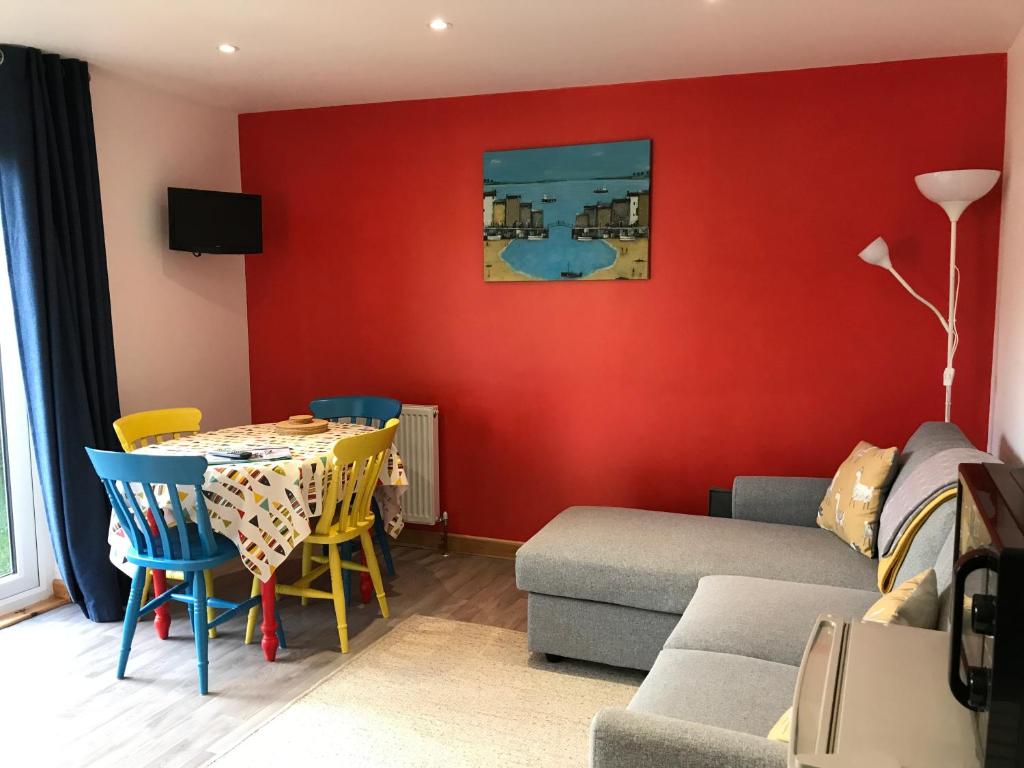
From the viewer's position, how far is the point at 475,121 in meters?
4.41

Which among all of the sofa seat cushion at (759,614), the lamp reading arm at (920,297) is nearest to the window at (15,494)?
the sofa seat cushion at (759,614)

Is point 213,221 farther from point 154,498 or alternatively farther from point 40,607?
point 40,607

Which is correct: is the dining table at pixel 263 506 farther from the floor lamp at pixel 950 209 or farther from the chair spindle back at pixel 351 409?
the floor lamp at pixel 950 209

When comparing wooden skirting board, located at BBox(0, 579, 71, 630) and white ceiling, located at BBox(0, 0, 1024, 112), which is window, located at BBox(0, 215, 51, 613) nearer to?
wooden skirting board, located at BBox(0, 579, 71, 630)

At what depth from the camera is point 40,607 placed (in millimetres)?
3898

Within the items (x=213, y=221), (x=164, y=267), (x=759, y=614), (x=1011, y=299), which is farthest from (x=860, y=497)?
(x=164, y=267)

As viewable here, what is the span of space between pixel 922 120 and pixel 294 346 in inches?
140

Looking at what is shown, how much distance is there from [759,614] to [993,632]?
4.77 feet

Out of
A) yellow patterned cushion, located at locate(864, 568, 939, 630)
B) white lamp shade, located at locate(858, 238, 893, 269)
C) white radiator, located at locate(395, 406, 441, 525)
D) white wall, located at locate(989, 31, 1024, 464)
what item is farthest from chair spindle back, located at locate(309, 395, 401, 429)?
yellow patterned cushion, located at locate(864, 568, 939, 630)

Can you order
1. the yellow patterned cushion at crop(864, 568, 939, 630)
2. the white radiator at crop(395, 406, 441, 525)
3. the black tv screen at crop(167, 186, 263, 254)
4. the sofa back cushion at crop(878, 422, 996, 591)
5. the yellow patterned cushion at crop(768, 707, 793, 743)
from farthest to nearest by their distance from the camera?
the white radiator at crop(395, 406, 441, 525) → the black tv screen at crop(167, 186, 263, 254) → the sofa back cushion at crop(878, 422, 996, 591) → the yellow patterned cushion at crop(864, 568, 939, 630) → the yellow patterned cushion at crop(768, 707, 793, 743)

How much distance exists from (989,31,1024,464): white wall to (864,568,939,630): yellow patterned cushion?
146 centimetres

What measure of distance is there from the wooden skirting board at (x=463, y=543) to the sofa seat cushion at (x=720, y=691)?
2.34 metres

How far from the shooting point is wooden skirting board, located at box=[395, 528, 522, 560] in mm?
4613

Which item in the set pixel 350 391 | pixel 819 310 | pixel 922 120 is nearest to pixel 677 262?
pixel 819 310
